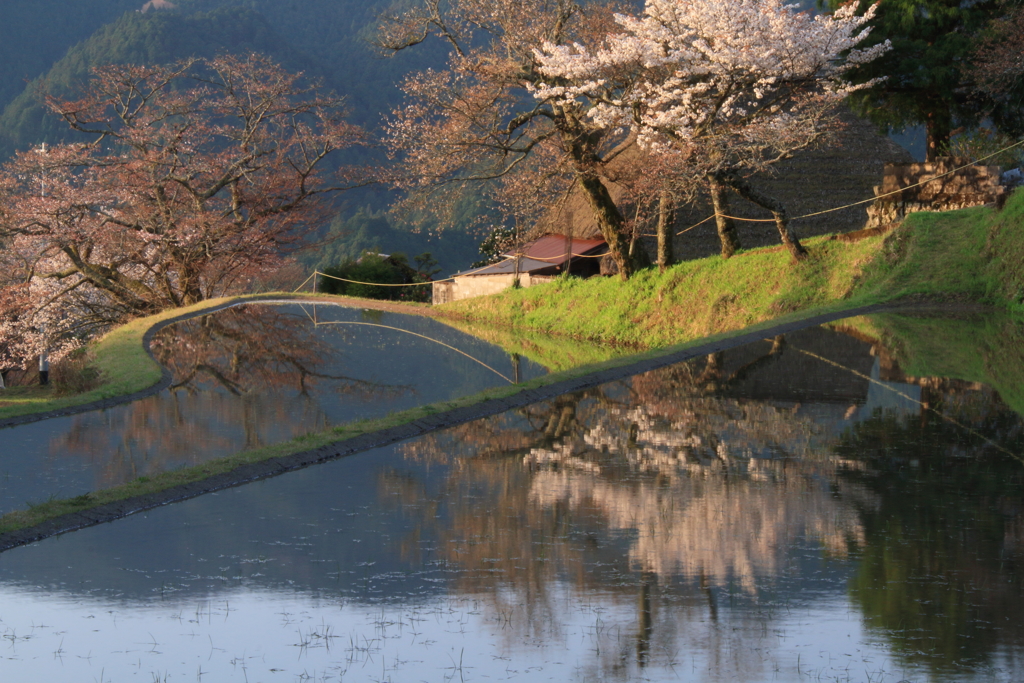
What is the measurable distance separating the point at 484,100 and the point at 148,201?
35.4 ft

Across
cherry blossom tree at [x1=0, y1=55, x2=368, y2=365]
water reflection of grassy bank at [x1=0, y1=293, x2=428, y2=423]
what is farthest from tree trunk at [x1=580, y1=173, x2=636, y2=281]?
water reflection of grassy bank at [x1=0, y1=293, x2=428, y2=423]

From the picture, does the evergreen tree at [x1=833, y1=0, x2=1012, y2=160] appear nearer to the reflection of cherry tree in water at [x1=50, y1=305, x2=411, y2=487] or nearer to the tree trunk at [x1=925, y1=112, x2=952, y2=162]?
the tree trunk at [x1=925, y1=112, x2=952, y2=162]

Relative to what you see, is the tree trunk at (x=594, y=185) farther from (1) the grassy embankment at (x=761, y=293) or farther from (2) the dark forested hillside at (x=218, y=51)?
(2) the dark forested hillside at (x=218, y=51)

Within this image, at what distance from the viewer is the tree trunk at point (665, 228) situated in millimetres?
22578

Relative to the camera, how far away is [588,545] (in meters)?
6.19

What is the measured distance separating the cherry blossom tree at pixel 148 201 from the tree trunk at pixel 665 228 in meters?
10.7

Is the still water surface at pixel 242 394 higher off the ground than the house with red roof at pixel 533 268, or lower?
lower

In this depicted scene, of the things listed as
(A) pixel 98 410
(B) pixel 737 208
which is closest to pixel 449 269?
(B) pixel 737 208

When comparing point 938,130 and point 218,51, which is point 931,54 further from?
point 218,51

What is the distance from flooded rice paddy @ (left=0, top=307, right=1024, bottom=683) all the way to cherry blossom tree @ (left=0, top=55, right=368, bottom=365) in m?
18.6

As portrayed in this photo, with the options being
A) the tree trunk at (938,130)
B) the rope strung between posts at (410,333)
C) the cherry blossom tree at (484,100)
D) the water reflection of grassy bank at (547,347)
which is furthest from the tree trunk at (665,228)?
the tree trunk at (938,130)

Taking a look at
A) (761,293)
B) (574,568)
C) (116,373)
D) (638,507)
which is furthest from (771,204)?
(574,568)

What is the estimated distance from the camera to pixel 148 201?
2670cm

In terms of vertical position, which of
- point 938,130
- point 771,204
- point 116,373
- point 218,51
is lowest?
point 116,373
